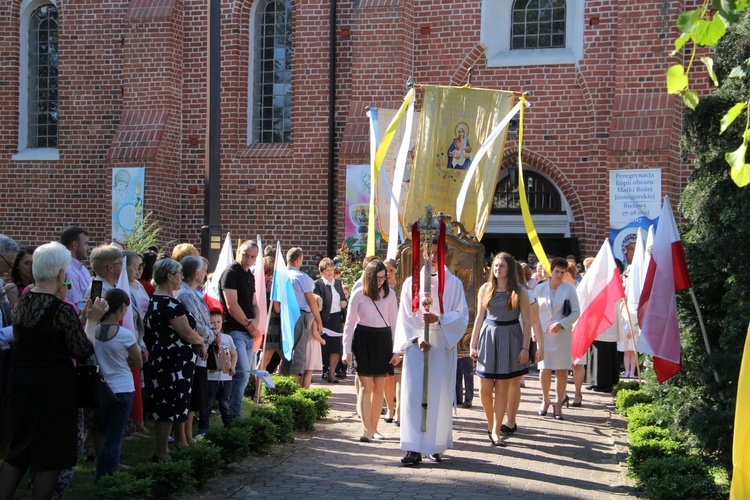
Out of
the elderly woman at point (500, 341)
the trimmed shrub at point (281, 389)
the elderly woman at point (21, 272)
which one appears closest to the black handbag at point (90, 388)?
the elderly woman at point (21, 272)

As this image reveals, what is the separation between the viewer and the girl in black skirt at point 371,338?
10.4 metres

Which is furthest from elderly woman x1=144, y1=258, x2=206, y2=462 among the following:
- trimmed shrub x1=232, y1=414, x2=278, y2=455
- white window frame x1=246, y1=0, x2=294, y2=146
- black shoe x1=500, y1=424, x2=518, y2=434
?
white window frame x1=246, y1=0, x2=294, y2=146

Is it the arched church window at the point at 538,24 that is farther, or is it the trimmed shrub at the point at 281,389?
the arched church window at the point at 538,24

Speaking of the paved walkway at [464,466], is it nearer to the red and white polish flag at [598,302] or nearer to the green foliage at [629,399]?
the green foliage at [629,399]

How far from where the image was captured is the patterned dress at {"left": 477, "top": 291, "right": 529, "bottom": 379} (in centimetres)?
1046

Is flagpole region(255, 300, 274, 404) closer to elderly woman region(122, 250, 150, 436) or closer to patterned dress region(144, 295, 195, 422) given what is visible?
elderly woman region(122, 250, 150, 436)

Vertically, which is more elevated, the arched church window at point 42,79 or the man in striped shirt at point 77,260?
the arched church window at point 42,79

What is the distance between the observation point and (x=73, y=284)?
8680mm

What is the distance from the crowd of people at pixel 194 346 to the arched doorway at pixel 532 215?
20.6 ft

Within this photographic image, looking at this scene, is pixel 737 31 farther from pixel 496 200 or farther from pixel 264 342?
pixel 496 200

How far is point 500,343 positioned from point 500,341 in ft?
0.07

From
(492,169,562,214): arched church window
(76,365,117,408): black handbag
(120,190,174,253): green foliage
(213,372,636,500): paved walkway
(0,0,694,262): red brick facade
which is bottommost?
(213,372,636,500): paved walkway

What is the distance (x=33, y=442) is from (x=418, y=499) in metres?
2.85

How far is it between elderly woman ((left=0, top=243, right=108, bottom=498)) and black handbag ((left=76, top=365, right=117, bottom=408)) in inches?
3.4
